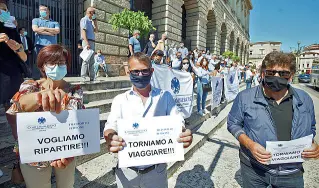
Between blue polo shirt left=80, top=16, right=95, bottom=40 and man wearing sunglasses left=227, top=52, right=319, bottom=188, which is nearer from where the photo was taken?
man wearing sunglasses left=227, top=52, right=319, bottom=188

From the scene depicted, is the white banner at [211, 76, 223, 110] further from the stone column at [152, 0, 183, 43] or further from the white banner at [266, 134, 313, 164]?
the stone column at [152, 0, 183, 43]

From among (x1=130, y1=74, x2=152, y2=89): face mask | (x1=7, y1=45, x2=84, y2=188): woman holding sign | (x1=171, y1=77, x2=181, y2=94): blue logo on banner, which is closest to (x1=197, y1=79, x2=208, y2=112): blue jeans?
(x1=171, y1=77, x2=181, y2=94): blue logo on banner

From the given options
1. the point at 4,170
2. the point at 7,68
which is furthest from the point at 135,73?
the point at 4,170

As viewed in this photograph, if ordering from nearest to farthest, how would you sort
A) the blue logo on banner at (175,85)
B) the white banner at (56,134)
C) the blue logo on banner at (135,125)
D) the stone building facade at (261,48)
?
the white banner at (56,134)
the blue logo on banner at (135,125)
the blue logo on banner at (175,85)
the stone building facade at (261,48)

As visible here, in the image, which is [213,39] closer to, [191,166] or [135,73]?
[191,166]

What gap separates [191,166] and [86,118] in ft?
8.89

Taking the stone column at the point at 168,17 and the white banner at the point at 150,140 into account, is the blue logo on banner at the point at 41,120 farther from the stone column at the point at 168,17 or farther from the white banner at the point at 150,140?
the stone column at the point at 168,17

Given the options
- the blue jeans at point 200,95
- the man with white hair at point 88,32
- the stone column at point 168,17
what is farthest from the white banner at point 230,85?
the stone column at point 168,17

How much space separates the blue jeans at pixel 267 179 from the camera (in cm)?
178

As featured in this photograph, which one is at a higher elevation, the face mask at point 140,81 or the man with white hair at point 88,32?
the man with white hair at point 88,32

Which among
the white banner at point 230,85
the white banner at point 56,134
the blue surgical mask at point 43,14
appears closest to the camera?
the white banner at point 56,134

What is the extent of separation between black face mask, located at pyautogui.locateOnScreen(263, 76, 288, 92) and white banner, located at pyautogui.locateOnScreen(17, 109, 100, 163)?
156cm

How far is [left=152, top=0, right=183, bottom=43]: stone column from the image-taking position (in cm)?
1345

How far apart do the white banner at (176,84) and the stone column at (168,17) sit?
366 inches
